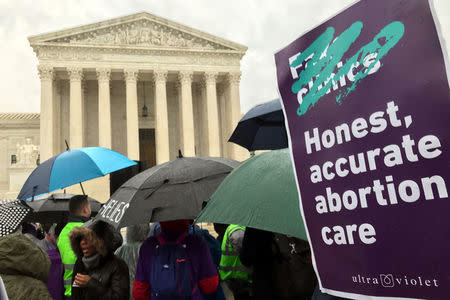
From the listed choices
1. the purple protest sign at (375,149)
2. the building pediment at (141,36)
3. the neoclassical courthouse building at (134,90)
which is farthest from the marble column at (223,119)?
the purple protest sign at (375,149)

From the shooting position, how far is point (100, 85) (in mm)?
31953

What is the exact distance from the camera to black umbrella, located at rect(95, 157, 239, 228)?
341 centimetres

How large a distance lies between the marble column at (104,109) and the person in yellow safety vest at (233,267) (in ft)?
92.8

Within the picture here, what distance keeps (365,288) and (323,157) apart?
601 millimetres

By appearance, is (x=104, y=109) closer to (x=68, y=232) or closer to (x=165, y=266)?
(x=68, y=232)

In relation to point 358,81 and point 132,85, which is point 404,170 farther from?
point 132,85

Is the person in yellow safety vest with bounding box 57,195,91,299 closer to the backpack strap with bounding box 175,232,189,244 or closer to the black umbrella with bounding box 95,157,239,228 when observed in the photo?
the black umbrella with bounding box 95,157,239,228

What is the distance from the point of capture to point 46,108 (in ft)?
102

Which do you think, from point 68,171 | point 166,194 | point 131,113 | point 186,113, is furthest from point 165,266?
point 186,113

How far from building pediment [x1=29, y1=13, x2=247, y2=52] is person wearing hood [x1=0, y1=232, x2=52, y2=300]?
31.6 m

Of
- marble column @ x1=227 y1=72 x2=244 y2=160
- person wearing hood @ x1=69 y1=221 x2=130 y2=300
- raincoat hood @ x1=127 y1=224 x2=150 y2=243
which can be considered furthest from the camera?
marble column @ x1=227 y1=72 x2=244 y2=160

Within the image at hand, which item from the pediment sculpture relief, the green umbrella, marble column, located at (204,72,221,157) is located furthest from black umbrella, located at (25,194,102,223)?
the pediment sculpture relief

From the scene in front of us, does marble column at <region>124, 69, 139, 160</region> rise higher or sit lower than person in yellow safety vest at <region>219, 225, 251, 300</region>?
higher

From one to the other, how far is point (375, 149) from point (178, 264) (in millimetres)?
2464
